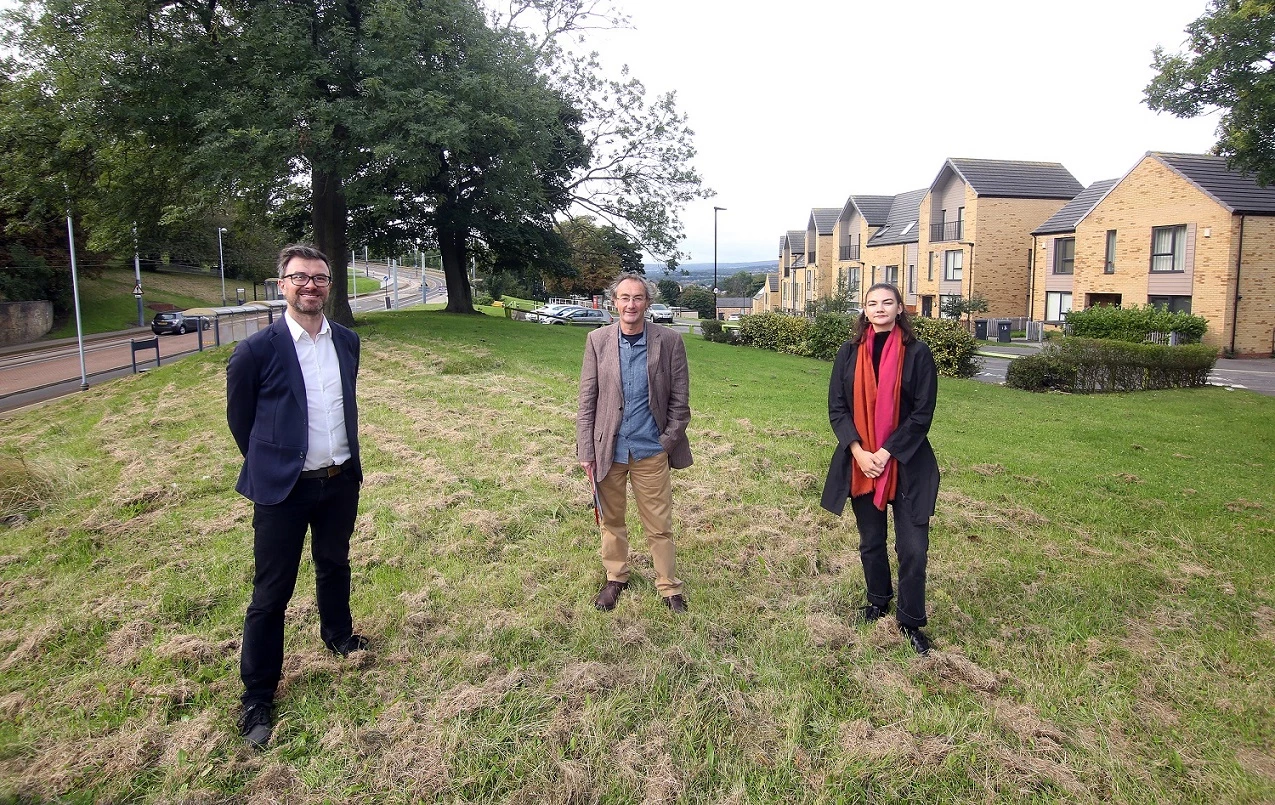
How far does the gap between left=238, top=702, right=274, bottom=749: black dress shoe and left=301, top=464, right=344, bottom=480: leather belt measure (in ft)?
3.40

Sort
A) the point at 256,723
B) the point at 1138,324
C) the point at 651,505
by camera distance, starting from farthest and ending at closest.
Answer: the point at 1138,324, the point at 651,505, the point at 256,723

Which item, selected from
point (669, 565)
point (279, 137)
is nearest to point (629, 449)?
point (669, 565)

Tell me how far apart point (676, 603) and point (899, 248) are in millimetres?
47151

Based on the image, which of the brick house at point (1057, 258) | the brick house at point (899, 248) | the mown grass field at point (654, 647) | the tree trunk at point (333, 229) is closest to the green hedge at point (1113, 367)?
the mown grass field at point (654, 647)

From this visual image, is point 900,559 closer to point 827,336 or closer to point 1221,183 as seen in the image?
point 827,336

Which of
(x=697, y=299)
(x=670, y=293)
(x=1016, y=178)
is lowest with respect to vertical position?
(x=697, y=299)

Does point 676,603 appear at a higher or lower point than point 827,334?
lower

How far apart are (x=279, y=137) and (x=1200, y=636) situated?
17827 mm

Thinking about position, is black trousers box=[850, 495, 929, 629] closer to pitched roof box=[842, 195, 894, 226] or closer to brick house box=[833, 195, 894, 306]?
brick house box=[833, 195, 894, 306]

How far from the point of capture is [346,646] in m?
3.97

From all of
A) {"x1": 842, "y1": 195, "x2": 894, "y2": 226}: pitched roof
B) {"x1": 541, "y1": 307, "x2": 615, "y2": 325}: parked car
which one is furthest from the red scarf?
{"x1": 842, "y1": 195, "x2": 894, "y2": 226}: pitched roof

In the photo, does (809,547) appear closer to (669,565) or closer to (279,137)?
(669,565)

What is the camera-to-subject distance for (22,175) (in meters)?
17.0

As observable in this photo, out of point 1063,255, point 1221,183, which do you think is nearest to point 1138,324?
point 1221,183
